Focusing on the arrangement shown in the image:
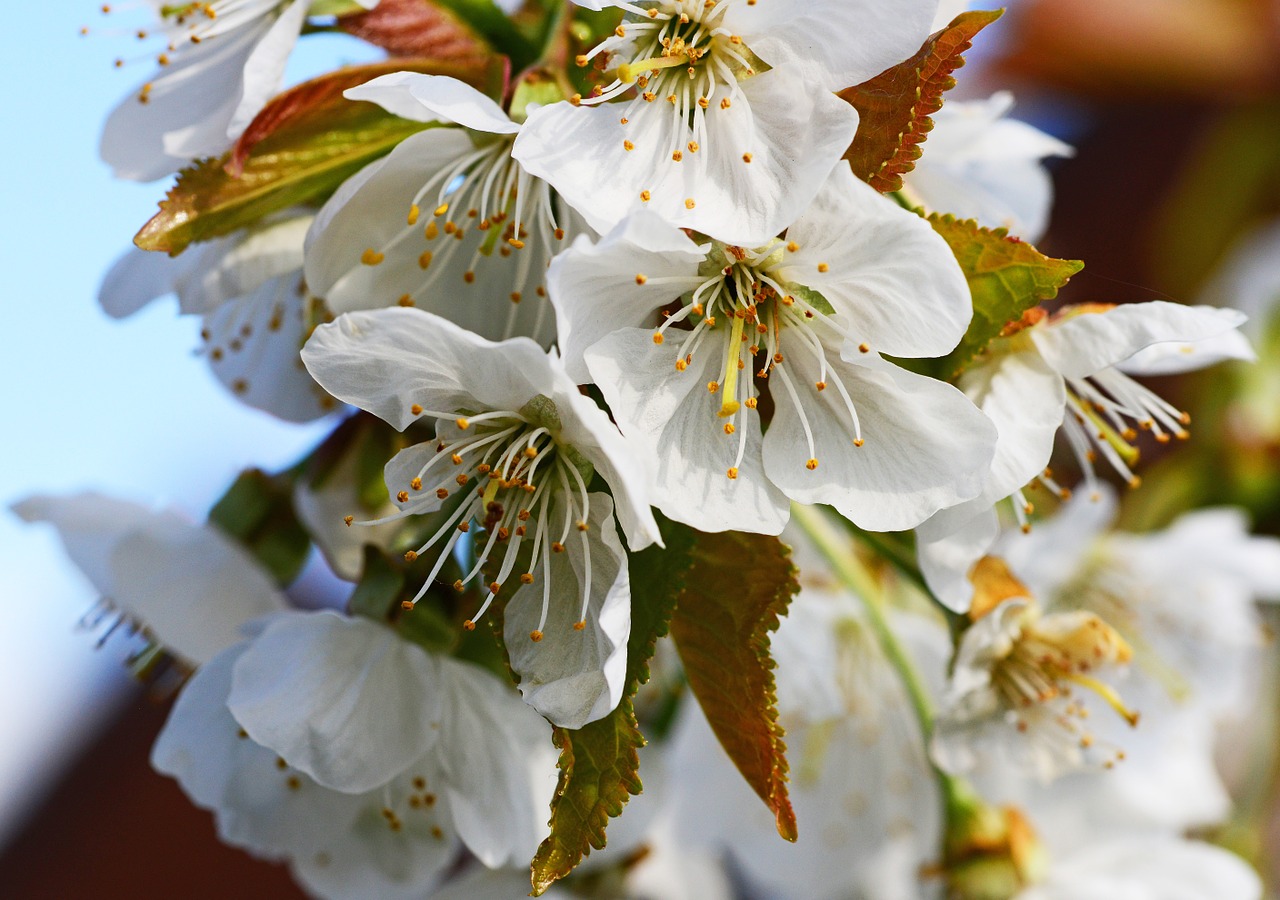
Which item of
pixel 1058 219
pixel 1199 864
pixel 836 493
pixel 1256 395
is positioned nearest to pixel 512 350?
pixel 836 493

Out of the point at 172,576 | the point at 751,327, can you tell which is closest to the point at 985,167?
the point at 751,327

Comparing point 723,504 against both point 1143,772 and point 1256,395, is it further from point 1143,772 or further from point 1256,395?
point 1256,395

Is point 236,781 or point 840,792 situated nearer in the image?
point 236,781

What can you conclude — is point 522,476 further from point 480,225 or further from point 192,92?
point 192,92

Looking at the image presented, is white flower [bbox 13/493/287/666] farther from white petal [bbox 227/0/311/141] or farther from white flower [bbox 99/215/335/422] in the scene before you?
white petal [bbox 227/0/311/141]

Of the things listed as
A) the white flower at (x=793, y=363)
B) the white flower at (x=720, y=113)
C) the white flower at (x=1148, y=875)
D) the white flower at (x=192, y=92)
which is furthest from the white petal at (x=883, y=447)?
the white flower at (x=1148, y=875)

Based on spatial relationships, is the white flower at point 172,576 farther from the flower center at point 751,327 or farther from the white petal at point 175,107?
the flower center at point 751,327

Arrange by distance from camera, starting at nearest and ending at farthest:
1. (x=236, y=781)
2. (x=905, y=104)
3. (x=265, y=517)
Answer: (x=905, y=104) < (x=236, y=781) < (x=265, y=517)

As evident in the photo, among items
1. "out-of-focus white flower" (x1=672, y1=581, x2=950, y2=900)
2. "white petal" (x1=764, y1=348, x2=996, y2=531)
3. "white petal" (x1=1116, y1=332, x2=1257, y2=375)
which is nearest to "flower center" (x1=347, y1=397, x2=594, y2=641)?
"white petal" (x1=764, y1=348, x2=996, y2=531)
